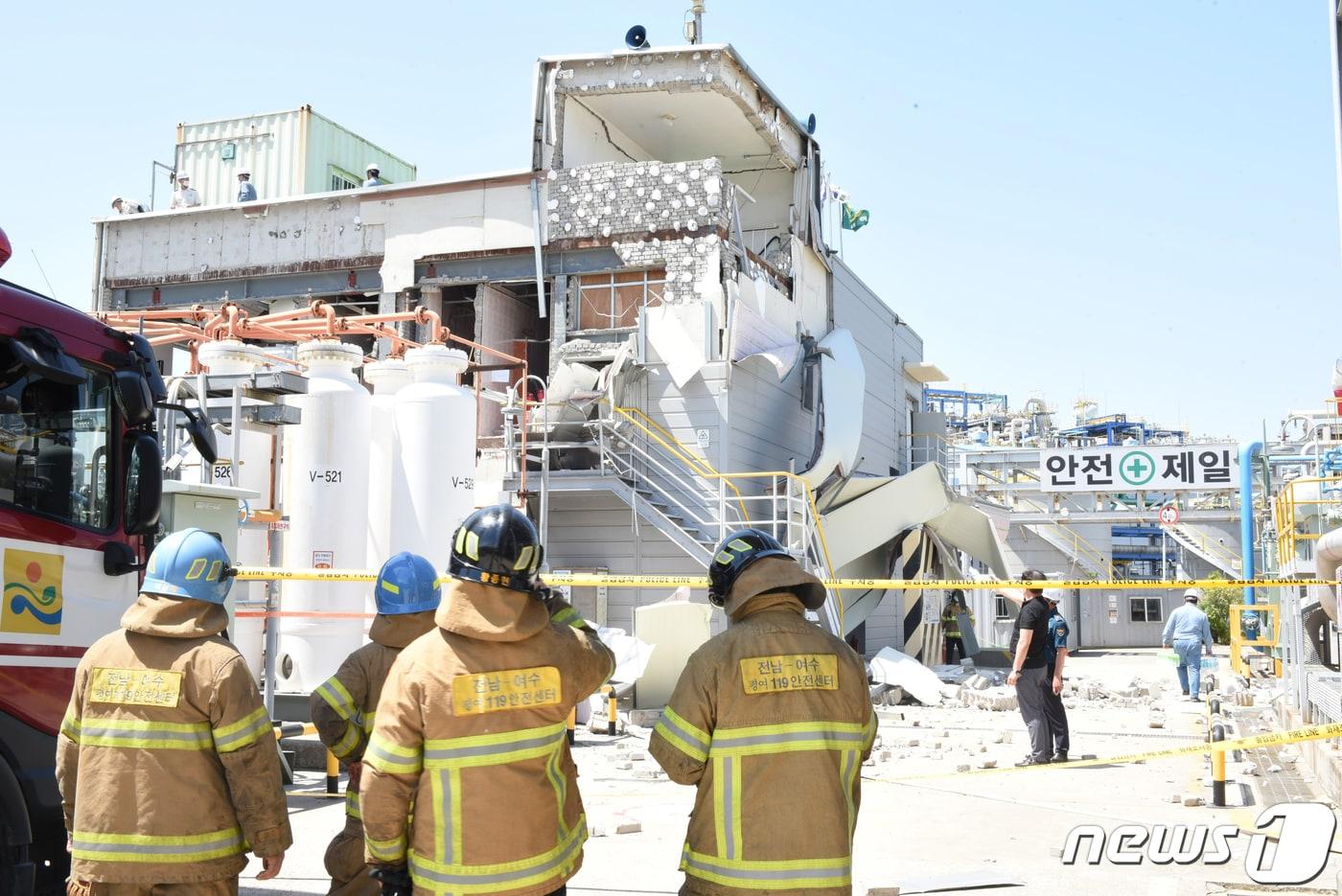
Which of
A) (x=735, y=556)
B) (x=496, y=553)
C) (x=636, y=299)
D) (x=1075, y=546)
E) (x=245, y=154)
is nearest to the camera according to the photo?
(x=496, y=553)

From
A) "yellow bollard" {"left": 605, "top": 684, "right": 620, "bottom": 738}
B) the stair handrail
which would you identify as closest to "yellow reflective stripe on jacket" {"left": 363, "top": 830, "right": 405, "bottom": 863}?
"yellow bollard" {"left": 605, "top": 684, "right": 620, "bottom": 738}

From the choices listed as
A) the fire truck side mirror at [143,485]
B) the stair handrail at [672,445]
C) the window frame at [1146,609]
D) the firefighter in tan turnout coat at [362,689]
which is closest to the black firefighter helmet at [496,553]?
the firefighter in tan turnout coat at [362,689]

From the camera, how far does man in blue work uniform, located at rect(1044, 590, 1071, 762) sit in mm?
10445

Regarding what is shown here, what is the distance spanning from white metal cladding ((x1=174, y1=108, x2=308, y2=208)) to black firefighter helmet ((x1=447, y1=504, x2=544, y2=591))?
69.8 feet

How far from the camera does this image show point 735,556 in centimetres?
412

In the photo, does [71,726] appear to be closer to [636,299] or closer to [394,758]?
[394,758]

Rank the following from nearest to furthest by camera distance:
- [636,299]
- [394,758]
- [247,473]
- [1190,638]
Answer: [394,758]
[247,473]
[1190,638]
[636,299]

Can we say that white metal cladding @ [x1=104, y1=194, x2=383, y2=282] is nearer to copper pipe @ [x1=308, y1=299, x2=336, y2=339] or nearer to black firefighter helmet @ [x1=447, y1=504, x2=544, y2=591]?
copper pipe @ [x1=308, y1=299, x2=336, y2=339]

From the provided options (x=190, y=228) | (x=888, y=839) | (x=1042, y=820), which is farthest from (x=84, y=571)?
(x=190, y=228)

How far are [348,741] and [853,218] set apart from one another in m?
23.4

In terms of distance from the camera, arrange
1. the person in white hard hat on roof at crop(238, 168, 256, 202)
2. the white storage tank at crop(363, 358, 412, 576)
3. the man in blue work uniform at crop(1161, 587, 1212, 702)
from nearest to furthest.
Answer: the white storage tank at crop(363, 358, 412, 576) < the man in blue work uniform at crop(1161, 587, 1212, 702) < the person in white hard hat on roof at crop(238, 168, 256, 202)

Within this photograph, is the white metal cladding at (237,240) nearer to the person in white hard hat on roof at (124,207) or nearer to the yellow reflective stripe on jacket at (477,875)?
the person in white hard hat on roof at (124,207)

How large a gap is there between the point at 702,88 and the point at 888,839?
1404cm

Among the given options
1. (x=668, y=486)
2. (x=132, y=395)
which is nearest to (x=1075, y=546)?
(x=668, y=486)
